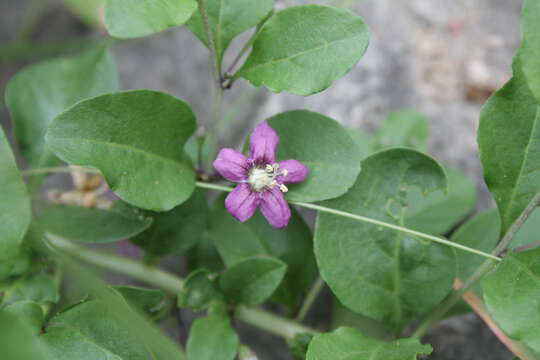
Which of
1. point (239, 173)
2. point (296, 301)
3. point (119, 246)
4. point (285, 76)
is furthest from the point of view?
point (119, 246)

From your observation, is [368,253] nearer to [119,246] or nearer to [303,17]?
[303,17]

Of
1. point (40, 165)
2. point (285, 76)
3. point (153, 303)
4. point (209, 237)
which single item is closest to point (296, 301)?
point (209, 237)

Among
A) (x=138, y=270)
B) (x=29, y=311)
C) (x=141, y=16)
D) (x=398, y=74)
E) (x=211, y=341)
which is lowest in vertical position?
(x=138, y=270)

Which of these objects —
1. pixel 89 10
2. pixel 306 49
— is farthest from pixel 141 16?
pixel 89 10

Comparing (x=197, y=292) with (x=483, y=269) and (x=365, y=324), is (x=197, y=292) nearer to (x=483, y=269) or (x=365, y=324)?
(x=365, y=324)

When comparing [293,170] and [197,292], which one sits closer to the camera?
[293,170]

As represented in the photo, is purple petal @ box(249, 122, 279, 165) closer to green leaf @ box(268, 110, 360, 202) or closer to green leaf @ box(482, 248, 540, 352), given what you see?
green leaf @ box(268, 110, 360, 202)

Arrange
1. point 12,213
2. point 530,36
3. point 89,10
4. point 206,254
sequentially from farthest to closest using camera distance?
point 89,10
point 206,254
point 12,213
point 530,36

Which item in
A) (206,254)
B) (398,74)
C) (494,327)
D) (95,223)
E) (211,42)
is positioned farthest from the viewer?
(398,74)
